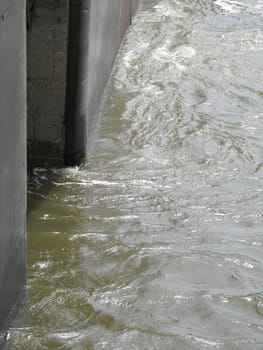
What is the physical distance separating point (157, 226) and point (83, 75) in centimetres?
200

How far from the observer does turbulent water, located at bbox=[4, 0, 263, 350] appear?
592 cm

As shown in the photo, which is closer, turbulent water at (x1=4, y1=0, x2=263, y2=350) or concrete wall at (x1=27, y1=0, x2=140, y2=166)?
turbulent water at (x1=4, y1=0, x2=263, y2=350)

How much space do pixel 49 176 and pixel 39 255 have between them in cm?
183

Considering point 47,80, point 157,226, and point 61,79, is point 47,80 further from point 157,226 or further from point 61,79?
point 157,226

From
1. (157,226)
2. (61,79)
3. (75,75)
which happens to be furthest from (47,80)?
(157,226)

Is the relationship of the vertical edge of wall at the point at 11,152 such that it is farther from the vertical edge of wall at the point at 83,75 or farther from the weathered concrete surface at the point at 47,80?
the vertical edge of wall at the point at 83,75

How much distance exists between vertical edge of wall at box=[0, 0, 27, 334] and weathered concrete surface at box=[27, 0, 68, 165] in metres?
2.67

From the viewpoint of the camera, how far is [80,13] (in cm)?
806

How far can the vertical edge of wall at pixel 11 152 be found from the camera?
16.1 feet

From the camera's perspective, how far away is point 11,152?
5.21 m

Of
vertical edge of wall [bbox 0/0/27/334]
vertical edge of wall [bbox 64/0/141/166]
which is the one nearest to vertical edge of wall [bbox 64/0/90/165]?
vertical edge of wall [bbox 64/0/141/166]

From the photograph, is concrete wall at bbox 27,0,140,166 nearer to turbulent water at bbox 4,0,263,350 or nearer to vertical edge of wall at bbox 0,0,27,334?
turbulent water at bbox 4,0,263,350

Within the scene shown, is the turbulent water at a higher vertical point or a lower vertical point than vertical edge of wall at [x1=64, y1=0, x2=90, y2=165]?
lower

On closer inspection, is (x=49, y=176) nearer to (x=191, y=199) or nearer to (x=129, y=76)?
(x=191, y=199)
